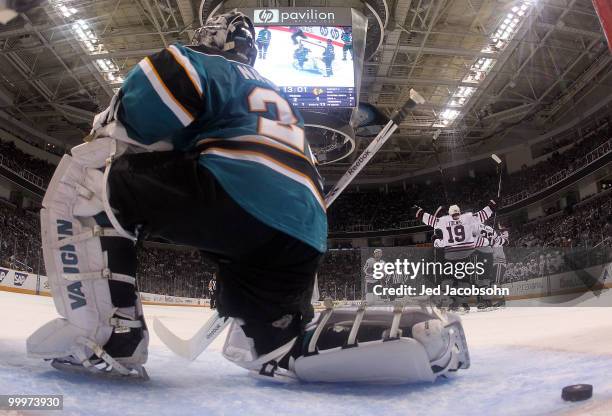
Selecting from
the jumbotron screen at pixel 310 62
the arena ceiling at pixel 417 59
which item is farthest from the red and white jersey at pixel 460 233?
the arena ceiling at pixel 417 59

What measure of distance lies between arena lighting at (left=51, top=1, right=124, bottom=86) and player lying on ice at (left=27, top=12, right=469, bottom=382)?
8.73 metres

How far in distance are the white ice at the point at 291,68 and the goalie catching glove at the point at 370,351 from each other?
398 centimetres

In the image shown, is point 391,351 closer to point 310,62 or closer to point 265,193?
point 265,193

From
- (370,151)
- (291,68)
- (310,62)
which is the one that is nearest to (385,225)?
Result: (310,62)

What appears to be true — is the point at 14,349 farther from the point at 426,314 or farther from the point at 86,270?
the point at 426,314

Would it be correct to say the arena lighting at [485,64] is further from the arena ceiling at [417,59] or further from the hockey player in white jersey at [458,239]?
the hockey player in white jersey at [458,239]

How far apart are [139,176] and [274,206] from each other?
0.29 meters

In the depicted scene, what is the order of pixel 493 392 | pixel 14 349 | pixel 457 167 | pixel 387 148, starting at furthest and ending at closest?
pixel 457 167, pixel 387 148, pixel 14 349, pixel 493 392

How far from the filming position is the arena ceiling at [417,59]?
29.3ft

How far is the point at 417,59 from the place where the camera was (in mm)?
10422

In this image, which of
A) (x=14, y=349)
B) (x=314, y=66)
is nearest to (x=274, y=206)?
(x=14, y=349)

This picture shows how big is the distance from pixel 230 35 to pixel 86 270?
0.69 meters

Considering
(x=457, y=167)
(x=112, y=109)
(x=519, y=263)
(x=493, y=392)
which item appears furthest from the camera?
(x=457, y=167)

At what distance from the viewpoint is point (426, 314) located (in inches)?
46.0
